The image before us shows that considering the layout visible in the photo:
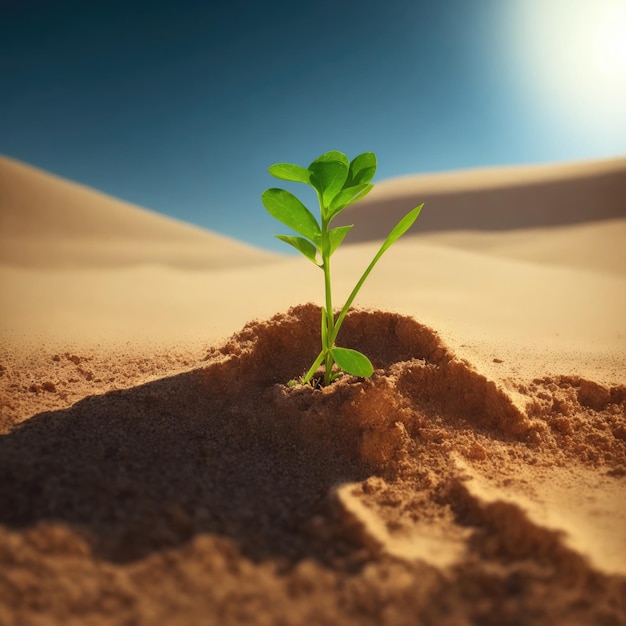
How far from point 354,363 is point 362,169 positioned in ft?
2.09

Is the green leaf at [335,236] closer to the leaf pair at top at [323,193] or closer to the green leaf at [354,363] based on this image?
the leaf pair at top at [323,193]

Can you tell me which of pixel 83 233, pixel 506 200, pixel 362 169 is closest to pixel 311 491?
pixel 362 169

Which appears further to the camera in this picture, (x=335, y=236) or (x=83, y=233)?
(x=83, y=233)

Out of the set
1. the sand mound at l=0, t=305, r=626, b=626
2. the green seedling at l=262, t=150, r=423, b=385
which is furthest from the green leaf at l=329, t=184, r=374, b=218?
the sand mound at l=0, t=305, r=626, b=626

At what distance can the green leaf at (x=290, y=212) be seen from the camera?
1.63m

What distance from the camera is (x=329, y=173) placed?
1585 mm

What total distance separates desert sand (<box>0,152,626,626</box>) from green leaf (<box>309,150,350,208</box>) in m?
0.61

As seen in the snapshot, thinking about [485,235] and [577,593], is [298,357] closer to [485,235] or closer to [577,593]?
[577,593]

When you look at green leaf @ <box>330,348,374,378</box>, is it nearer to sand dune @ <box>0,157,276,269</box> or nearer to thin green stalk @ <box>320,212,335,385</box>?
thin green stalk @ <box>320,212,335,385</box>

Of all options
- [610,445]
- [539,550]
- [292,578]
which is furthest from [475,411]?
[292,578]

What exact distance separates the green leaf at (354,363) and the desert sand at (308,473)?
0.08m

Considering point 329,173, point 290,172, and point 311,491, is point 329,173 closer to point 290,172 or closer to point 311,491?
point 290,172

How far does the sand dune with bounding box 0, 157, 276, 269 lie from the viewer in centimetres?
750

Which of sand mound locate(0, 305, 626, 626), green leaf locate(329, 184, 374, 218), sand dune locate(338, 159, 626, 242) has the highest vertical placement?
sand dune locate(338, 159, 626, 242)
